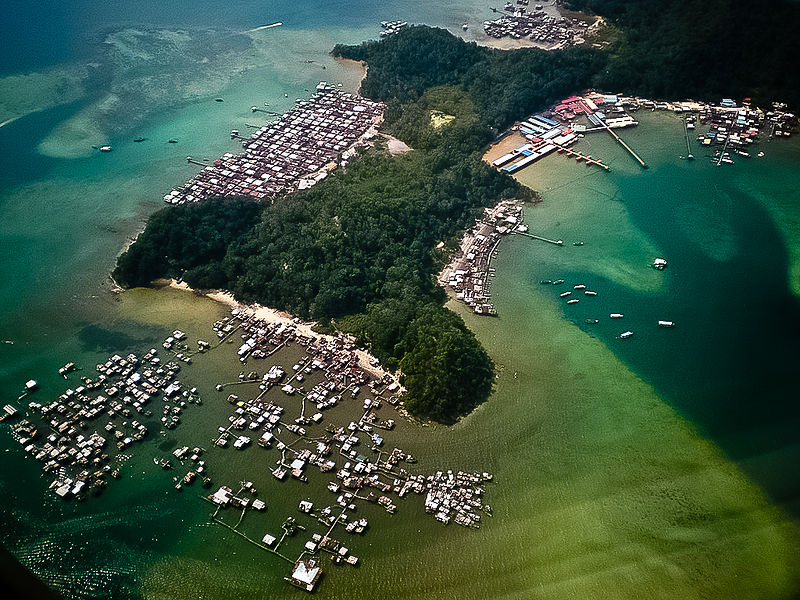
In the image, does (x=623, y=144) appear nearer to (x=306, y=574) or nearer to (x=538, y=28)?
(x=538, y=28)

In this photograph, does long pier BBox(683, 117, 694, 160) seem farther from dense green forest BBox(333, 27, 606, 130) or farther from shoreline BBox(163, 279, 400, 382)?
shoreline BBox(163, 279, 400, 382)

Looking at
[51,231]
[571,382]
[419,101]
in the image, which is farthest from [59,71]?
[571,382]

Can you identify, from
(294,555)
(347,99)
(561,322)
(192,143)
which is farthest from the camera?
(347,99)

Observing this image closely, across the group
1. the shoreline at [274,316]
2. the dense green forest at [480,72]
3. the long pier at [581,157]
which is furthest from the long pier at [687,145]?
the shoreline at [274,316]

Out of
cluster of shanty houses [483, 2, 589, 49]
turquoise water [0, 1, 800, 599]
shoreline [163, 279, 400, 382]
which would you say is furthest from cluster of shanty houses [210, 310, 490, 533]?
cluster of shanty houses [483, 2, 589, 49]


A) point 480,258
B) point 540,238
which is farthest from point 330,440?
point 540,238

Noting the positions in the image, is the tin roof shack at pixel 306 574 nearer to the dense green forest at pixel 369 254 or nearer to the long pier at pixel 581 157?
the dense green forest at pixel 369 254

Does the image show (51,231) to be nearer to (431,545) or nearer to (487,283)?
(487,283)
